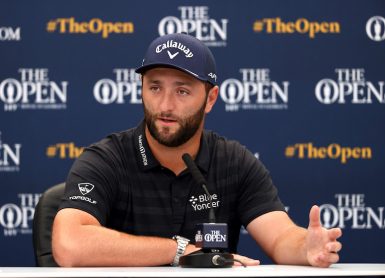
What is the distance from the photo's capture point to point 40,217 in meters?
2.72

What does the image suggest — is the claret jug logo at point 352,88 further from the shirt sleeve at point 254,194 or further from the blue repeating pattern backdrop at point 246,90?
the shirt sleeve at point 254,194

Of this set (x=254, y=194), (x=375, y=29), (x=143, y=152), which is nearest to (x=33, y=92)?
(x=143, y=152)

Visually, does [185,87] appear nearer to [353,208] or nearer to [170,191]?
[170,191]

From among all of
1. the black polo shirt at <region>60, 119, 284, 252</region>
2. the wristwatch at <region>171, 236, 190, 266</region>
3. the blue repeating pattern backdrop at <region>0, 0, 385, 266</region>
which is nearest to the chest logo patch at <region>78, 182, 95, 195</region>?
the black polo shirt at <region>60, 119, 284, 252</region>

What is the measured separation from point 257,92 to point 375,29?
79 centimetres

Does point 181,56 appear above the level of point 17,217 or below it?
above

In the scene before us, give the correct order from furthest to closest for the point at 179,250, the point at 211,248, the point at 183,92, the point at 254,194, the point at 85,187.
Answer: the point at 254,194 < the point at 183,92 < the point at 85,187 < the point at 179,250 < the point at 211,248

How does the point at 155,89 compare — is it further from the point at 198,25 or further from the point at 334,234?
the point at 198,25

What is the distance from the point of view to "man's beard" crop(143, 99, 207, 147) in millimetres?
2633

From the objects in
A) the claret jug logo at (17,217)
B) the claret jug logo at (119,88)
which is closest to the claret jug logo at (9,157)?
the claret jug logo at (17,217)

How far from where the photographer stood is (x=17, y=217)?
4.12m

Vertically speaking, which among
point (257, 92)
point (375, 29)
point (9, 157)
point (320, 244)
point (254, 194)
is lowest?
point (320, 244)

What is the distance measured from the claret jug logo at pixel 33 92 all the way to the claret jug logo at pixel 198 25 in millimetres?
677

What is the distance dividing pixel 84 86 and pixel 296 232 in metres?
2.03
